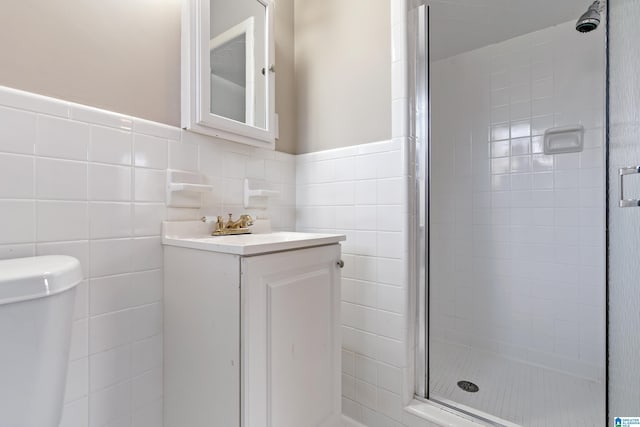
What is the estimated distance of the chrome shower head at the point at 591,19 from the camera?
1415 mm

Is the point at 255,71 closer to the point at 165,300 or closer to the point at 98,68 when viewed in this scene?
the point at 98,68

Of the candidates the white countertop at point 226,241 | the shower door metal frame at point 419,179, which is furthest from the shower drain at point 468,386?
the white countertop at point 226,241

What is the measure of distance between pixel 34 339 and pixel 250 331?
1.37ft

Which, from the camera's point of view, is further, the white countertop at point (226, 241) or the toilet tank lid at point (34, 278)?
the white countertop at point (226, 241)

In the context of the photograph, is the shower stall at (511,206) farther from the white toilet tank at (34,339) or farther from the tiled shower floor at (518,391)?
the white toilet tank at (34,339)

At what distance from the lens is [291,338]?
2.82 ft

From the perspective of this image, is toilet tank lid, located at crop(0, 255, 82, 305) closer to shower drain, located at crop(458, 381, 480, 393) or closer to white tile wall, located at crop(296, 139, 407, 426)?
white tile wall, located at crop(296, 139, 407, 426)

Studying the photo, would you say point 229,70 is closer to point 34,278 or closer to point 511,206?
point 34,278

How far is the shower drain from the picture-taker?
146cm

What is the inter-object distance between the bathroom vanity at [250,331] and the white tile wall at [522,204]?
2.61 ft

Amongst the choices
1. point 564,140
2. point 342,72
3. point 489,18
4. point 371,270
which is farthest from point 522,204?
point 342,72

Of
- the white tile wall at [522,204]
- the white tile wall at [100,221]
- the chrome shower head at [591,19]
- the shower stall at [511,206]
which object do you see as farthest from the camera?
the white tile wall at [522,204]

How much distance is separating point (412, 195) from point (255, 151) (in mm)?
714

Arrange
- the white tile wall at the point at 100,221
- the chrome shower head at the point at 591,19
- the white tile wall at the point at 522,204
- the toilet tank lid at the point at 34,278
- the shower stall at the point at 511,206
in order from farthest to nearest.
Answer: the white tile wall at the point at 522,204 → the chrome shower head at the point at 591,19 → the shower stall at the point at 511,206 → the white tile wall at the point at 100,221 → the toilet tank lid at the point at 34,278
